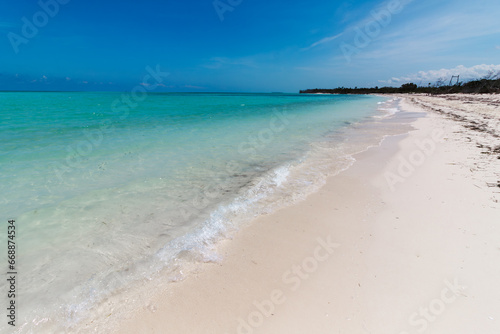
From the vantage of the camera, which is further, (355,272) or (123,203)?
(123,203)

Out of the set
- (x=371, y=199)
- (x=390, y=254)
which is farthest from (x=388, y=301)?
(x=371, y=199)

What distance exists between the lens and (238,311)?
2.37 meters

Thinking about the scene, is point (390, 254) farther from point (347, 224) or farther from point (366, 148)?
point (366, 148)

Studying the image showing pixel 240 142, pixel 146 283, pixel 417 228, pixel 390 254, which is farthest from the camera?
pixel 240 142

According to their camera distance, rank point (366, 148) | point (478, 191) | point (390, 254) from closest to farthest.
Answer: point (390, 254) → point (478, 191) → point (366, 148)

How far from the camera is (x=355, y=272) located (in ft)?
9.25

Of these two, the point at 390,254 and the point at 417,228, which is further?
the point at 417,228

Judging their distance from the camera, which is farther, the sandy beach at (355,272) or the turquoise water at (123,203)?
the turquoise water at (123,203)

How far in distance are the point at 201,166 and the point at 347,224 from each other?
15.5 feet

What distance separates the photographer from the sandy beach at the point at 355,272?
222 cm

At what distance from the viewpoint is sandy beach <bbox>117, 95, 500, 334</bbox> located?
2223 millimetres

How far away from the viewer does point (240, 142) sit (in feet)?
35.1

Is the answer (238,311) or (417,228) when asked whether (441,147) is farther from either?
(238,311)

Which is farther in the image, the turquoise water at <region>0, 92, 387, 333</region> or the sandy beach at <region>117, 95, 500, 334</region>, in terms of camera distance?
the turquoise water at <region>0, 92, 387, 333</region>
